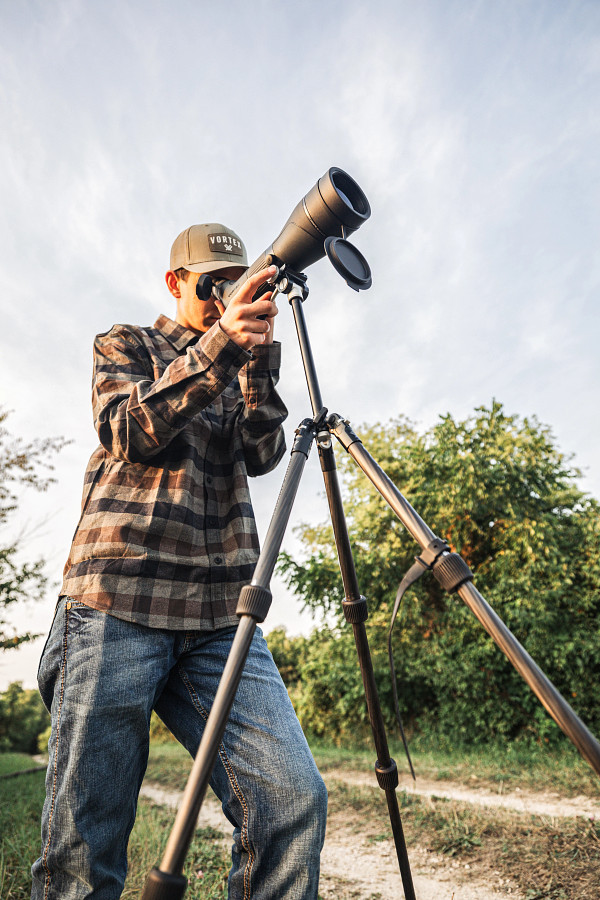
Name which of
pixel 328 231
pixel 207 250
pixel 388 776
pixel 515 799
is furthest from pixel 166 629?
A: pixel 515 799

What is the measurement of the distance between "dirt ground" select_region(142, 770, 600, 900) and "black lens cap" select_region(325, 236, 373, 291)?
2.55 meters

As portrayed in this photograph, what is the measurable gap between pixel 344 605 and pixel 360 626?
6cm

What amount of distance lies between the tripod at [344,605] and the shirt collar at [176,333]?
1.54 ft

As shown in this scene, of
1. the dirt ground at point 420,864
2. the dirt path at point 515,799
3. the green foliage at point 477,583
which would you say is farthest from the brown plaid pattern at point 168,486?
the green foliage at point 477,583

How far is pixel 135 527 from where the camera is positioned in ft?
4.39

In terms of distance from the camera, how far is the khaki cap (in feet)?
5.67

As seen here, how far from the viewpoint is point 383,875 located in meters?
2.78

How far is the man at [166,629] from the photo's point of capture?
1.13m

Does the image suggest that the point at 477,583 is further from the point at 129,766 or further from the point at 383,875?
the point at 129,766

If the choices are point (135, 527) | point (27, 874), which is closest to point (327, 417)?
point (135, 527)

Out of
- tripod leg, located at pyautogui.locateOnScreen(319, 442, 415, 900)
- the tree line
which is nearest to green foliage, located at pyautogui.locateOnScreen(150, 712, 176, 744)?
the tree line

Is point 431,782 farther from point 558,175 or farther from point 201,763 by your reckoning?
point 558,175

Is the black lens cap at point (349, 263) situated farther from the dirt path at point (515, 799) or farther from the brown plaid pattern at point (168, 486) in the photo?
the dirt path at point (515, 799)

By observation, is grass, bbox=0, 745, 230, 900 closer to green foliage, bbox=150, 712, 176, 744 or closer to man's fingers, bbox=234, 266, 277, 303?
man's fingers, bbox=234, 266, 277, 303
